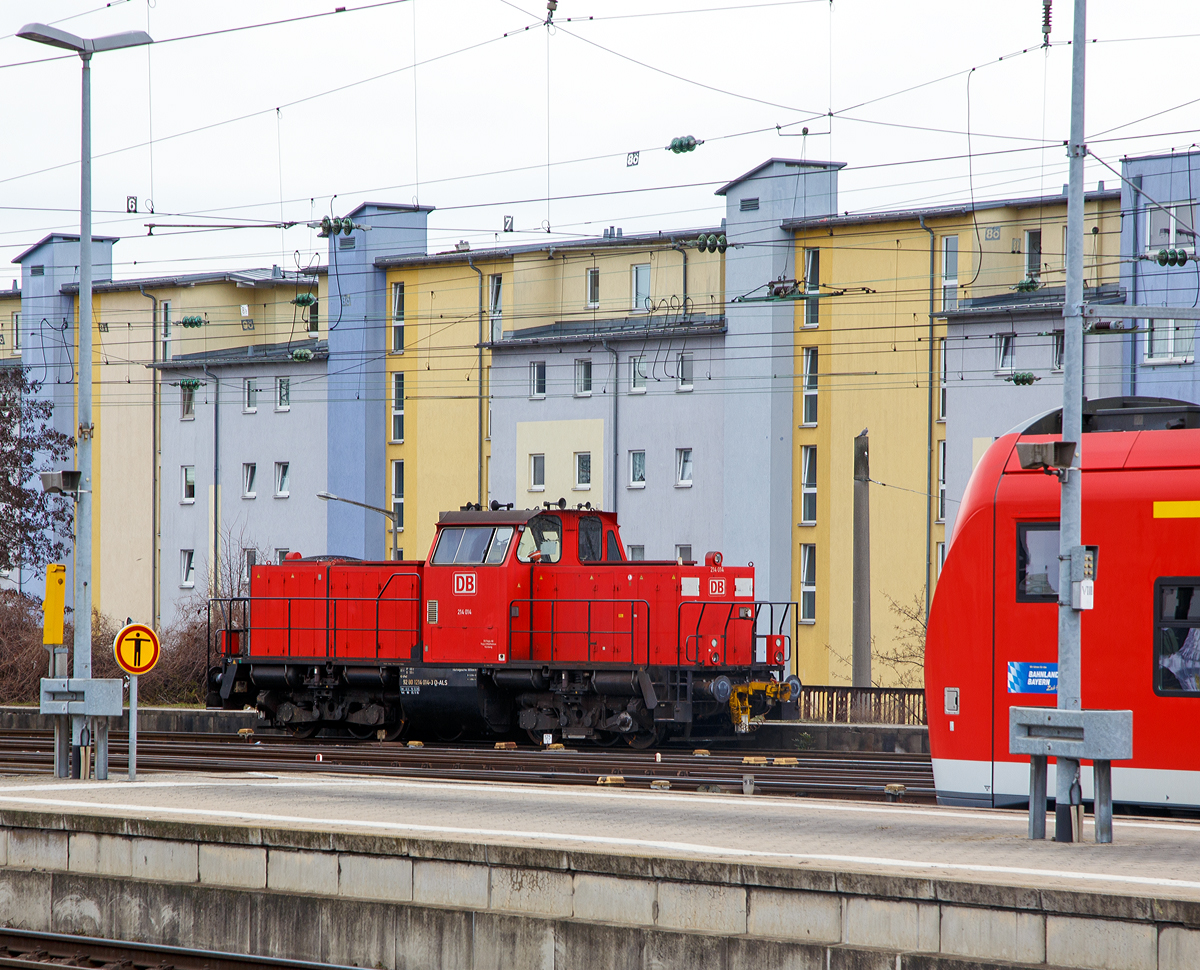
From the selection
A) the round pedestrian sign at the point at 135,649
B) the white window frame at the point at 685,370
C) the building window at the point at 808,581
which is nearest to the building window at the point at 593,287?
the white window frame at the point at 685,370

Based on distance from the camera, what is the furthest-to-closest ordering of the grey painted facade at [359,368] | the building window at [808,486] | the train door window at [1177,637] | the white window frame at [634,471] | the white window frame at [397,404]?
1. the white window frame at [397,404]
2. the grey painted facade at [359,368]
3. the white window frame at [634,471]
4. the building window at [808,486]
5. the train door window at [1177,637]

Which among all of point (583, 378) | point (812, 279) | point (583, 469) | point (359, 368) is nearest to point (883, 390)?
point (812, 279)

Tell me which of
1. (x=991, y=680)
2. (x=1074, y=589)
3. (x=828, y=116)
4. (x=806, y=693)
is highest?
(x=828, y=116)

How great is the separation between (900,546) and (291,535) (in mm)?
22757

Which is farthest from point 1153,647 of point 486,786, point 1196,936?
point 486,786

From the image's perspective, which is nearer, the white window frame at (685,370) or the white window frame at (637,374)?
the white window frame at (685,370)

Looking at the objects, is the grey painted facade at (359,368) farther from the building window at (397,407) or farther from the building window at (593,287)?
the building window at (593,287)

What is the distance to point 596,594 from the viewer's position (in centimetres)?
2220

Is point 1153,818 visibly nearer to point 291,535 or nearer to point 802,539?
point 802,539

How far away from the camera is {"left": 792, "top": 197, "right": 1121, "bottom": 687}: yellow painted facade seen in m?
40.4

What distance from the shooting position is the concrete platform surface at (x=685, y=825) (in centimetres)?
855

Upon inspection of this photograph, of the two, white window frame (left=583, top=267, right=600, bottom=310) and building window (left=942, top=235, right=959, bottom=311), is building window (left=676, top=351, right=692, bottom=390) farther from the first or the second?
building window (left=942, top=235, right=959, bottom=311)

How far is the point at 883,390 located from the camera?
42125mm

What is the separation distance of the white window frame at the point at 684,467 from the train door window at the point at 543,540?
22.7 metres
